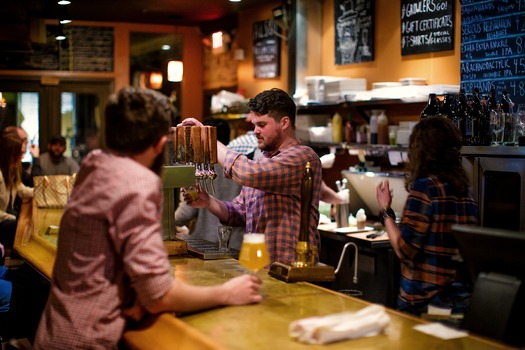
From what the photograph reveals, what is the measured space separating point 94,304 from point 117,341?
0.16 metres

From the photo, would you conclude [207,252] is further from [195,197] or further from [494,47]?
[494,47]

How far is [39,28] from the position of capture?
8945mm

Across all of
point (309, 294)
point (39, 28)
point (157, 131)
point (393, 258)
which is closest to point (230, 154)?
point (309, 294)

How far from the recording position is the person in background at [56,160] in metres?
9.84

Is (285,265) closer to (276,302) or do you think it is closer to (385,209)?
(276,302)

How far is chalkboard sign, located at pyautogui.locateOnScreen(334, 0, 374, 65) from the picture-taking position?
6.90 m

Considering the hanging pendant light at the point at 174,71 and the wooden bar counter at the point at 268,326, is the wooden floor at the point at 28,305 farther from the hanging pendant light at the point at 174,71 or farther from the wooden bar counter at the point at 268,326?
the hanging pendant light at the point at 174,71

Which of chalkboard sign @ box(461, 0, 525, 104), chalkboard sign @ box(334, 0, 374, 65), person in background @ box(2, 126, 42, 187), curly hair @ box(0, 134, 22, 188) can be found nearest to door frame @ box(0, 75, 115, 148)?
person in background @ box(2, 126, 42, 187)

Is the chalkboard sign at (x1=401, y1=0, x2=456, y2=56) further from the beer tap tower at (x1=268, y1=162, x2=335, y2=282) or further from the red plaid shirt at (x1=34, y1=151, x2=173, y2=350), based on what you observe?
the red plaid shirt at (x1=34, y1=151, x2=173, y2=350)

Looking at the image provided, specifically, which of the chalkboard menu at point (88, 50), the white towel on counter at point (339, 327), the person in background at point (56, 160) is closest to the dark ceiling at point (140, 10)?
the chalkboard menu at point (88, 50)

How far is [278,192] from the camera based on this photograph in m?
3.66

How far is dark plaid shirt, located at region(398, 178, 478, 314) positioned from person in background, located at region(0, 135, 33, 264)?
4.12 meters

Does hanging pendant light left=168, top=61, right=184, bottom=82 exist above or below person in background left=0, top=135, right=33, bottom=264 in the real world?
above

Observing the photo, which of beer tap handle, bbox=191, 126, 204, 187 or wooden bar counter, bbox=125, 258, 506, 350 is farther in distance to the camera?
beer tap handle, bbox=191, 126, 204, 187
